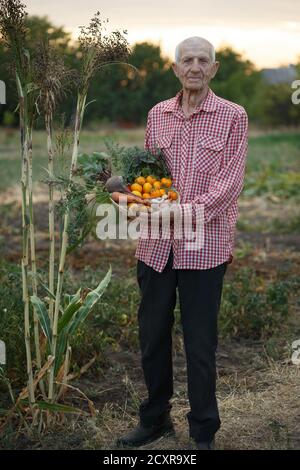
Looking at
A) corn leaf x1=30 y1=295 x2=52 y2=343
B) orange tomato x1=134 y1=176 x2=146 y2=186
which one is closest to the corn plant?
corn leaf x1=30 y1=295 x2=52 y2=343

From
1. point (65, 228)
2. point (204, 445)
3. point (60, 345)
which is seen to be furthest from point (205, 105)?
point (204, 445)

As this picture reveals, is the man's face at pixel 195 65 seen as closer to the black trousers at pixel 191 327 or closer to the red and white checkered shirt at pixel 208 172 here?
the red and white checkered shirt at pixel 208 172

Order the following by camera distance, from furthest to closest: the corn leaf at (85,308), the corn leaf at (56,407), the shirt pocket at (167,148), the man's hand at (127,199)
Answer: the corn leaf at (85,308) → the corn leaf at (56,407) → the shirt pocket at (167,148) → the man's hand at (127,199)

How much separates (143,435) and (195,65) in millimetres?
1734

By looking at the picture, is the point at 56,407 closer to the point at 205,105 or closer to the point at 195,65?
the point at 205,105

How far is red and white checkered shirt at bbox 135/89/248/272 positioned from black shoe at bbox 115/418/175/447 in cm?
84

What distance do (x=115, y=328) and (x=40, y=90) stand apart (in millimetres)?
2320

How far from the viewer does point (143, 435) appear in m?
3.73

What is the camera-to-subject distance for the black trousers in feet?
11.2

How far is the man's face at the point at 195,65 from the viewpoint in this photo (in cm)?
336

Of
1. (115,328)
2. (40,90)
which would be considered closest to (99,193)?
(40,90)

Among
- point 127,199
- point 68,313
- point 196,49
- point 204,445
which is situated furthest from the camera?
point 68,313

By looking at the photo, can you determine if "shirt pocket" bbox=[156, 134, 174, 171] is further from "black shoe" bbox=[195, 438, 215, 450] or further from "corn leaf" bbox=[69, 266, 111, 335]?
"black shoe" bbox=[195, 438, 215, 450]

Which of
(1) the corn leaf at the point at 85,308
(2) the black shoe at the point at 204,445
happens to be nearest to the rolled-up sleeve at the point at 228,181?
(1) the corn leaf at the point at 85,308
